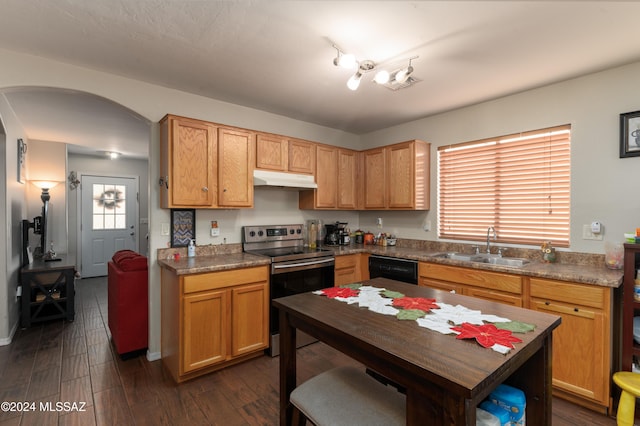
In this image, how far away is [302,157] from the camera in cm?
351

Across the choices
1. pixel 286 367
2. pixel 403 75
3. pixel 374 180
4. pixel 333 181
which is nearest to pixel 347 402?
pixel 286 367

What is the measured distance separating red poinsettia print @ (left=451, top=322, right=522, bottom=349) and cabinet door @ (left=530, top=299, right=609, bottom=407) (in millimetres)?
1337

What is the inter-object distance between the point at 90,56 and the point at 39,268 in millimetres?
2721

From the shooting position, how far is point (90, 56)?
7.43ft

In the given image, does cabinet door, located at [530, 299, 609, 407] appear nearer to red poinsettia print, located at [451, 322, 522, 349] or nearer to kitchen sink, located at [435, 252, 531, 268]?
kitchen sink, located at [435, 252, 531, 268]

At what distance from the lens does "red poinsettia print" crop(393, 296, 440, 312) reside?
1.56 m

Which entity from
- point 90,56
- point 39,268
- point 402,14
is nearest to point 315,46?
point 402,14

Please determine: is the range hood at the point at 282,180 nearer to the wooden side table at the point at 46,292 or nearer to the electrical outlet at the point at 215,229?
the electrical outlet at the point at 215,229

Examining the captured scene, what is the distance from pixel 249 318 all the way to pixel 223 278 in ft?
1.50

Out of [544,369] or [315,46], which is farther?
[315,46]

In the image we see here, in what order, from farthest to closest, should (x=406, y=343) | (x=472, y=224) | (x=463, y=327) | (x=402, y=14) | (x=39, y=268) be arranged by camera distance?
(x=39, y=268)
(x=472, y=224)
(x=402, y=14)
(x=463, y=327)
(x=406, y=343)

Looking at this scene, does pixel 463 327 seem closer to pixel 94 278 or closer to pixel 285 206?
pixel 285 206

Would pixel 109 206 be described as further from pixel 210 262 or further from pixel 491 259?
pixel 491 259

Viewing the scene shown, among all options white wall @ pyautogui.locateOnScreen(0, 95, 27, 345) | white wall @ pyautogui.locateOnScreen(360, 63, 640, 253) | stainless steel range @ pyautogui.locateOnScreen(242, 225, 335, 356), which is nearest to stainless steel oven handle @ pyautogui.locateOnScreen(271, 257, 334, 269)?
stainless steel range @ pyautogui.locateOnScreen(242, 225, 335, 356)
